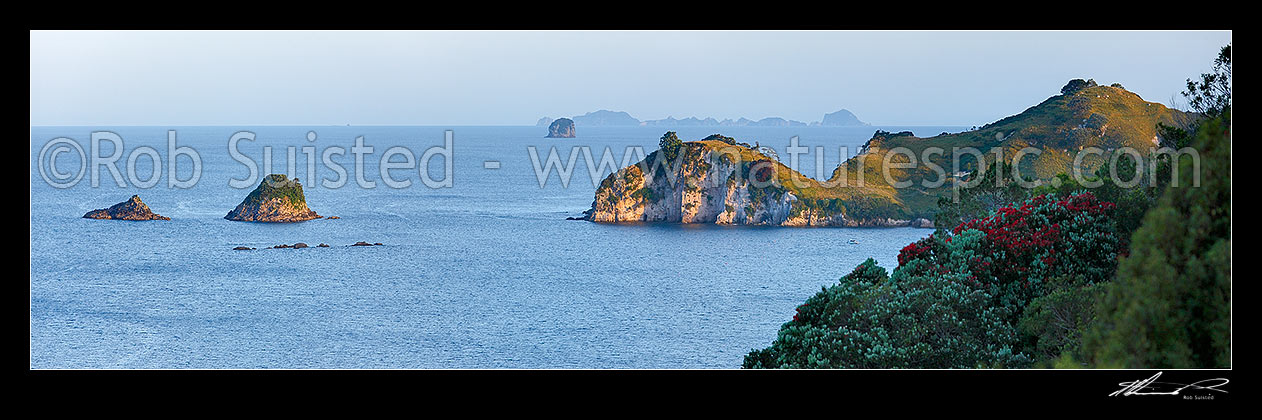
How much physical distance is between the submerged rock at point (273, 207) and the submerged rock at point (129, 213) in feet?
17.8

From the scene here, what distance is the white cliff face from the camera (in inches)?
3280

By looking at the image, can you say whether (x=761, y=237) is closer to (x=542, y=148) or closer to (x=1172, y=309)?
(x=1172, y=309)

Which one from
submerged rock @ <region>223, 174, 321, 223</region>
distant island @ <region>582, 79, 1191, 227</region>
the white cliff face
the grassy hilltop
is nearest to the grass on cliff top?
submerged rock @ <region>223, 174, 321, 223</region>

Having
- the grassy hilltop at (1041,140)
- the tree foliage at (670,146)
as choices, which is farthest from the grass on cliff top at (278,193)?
the grassy hilltop at (1041,140)

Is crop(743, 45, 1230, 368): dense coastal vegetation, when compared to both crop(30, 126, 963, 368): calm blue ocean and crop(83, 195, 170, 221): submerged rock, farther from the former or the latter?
crop(83, 195, 170, 221): submerged rock

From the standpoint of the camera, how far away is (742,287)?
57.0 m

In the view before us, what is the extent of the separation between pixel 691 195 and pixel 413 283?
3225 centimetres

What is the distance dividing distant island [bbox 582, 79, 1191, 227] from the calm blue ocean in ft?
8.99

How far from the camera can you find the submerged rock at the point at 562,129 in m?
170

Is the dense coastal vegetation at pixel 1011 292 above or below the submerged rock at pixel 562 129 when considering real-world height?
below

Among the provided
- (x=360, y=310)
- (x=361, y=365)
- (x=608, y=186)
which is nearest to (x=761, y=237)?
(x=608, y=186)
